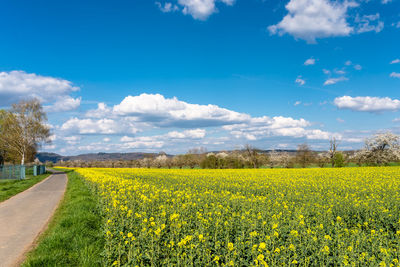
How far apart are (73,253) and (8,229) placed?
455 centimetres

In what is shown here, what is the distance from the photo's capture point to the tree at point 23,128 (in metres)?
47.9

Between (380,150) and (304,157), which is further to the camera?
(304,157)

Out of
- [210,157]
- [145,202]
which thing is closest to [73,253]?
[145,202]

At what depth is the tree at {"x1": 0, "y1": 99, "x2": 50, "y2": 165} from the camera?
47.9 m

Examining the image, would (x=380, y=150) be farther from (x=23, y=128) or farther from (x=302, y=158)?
(x=23, y=128)

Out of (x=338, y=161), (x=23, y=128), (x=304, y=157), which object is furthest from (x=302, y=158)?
(x=23, y=128)

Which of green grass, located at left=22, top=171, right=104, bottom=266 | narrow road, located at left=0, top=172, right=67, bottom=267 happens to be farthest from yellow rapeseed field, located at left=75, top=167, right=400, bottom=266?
narrow road, located at left=0, top=172, right=67, bottom=267

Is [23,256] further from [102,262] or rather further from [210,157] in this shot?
[210,157]

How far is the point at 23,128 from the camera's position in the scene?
48.2m

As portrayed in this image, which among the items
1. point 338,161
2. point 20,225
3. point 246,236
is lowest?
point 338,161

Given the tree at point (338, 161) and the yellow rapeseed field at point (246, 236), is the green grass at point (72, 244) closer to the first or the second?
the yellow rapeseed field at point (246, 236)

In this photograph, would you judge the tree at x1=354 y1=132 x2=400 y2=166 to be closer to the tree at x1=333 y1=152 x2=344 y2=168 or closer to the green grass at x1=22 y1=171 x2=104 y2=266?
the tree at x1=333 y1=152 x2=344 y2=168

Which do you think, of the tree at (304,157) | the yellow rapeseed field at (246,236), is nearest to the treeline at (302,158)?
the tree at (304,157)

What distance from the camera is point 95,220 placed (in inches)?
404
